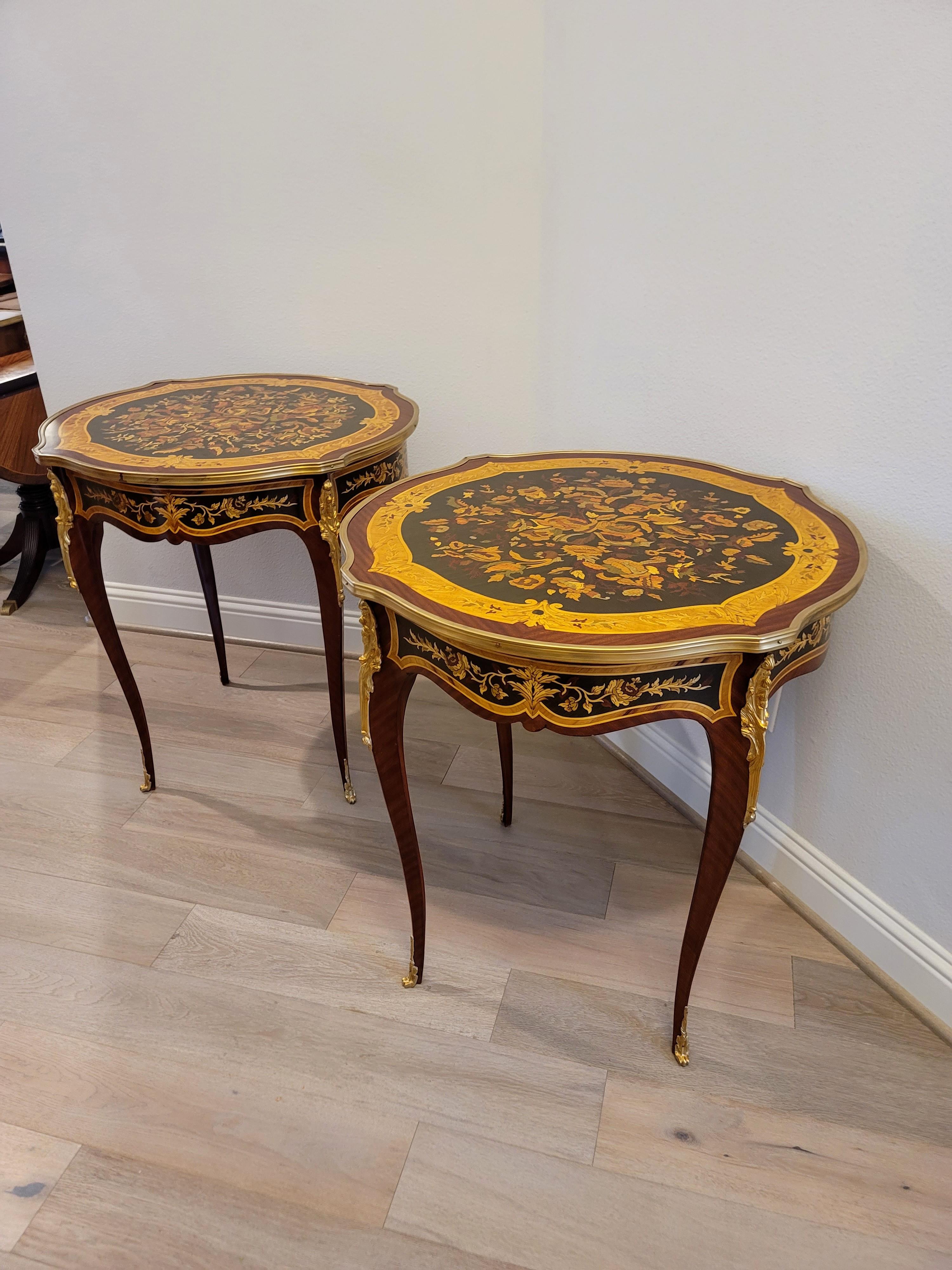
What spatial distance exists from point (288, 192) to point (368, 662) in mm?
1351

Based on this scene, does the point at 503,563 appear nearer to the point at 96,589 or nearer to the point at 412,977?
the point at 412,977

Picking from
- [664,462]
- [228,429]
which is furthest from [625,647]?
[228,429]

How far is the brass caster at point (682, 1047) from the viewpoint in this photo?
4.47 ft

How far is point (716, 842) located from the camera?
1.20 meters

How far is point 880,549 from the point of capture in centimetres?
138

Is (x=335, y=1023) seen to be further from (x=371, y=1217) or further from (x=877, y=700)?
(x=877, y=700)

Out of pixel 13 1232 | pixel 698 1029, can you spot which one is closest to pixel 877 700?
pixel 698 1029

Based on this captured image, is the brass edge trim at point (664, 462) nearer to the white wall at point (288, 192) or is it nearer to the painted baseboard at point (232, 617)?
the white wall at point (288, 192)

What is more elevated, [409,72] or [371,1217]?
[409,72]

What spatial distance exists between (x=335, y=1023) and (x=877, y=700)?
0.99 metres

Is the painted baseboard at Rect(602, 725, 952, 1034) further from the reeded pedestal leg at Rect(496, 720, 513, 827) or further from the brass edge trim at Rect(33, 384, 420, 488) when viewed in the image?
the brass edge trim at Rect(33, 384, 420, 488)

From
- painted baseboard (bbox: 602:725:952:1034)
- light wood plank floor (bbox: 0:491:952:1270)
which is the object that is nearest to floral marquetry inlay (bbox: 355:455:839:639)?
painted baseboard (bbox: 602:725:952:1034)

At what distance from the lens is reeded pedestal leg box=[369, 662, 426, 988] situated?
1.28 metres

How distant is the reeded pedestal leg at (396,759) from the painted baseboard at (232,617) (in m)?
1.11
